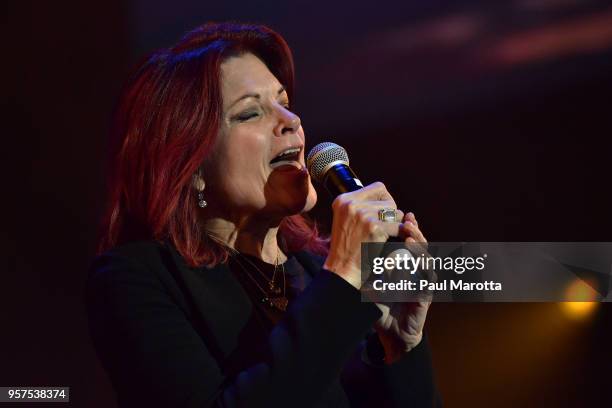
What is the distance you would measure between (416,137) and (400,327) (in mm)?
779

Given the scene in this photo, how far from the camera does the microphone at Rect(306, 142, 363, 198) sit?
1.21 m

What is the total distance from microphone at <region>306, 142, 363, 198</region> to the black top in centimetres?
20

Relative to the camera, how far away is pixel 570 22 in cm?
186

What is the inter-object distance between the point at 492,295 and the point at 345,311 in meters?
0.74

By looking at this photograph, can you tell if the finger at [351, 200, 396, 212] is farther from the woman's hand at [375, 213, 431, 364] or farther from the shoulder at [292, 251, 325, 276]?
the shoulder at [292, 251, 325, 276]

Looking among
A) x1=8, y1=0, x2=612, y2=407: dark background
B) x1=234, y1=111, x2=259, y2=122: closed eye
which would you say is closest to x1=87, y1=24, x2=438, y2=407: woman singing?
x1=234, y1=111, x2=259, y2=122: closed eye

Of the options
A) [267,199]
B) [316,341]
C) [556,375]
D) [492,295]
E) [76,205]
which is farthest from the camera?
[76,205]

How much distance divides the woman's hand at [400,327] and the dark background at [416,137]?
1.99ft

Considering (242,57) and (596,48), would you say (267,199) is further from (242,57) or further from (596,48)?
(596,48)

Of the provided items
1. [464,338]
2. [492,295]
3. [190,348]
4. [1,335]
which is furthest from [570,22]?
[1,335]

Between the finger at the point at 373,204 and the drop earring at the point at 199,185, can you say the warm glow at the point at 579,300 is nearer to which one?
the finger at the point at 373,204

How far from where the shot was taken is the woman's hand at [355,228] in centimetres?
107

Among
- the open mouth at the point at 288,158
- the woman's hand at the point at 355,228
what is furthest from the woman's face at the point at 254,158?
the woman's hand at the point at 355,228

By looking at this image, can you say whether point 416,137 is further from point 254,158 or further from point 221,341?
point 221,341
